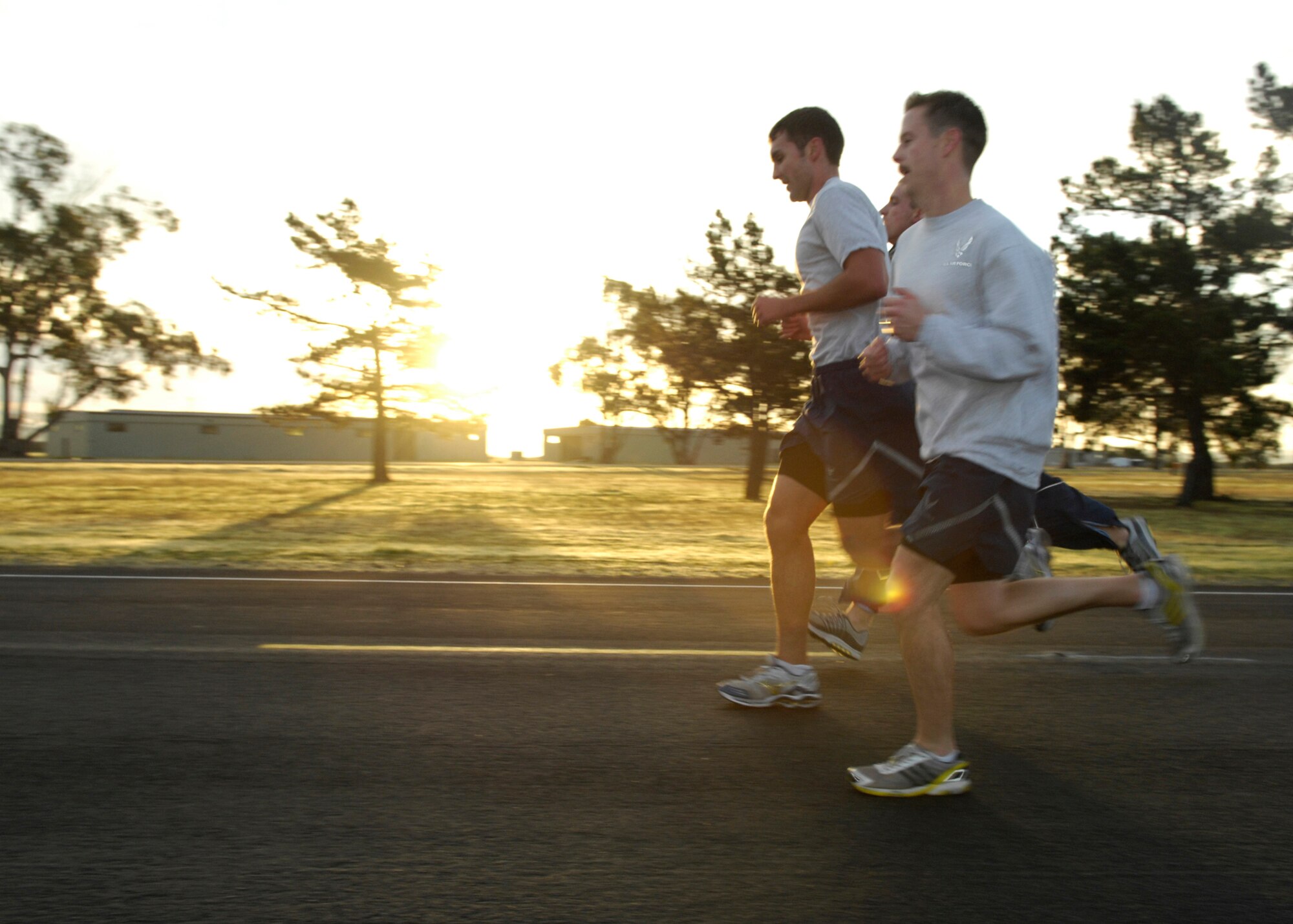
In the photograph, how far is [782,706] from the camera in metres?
3.94

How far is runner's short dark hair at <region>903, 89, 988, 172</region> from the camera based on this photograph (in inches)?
120

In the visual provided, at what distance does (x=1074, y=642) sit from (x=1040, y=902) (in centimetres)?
342

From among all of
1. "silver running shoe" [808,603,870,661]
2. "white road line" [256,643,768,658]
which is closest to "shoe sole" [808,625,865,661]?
"silver running shoe" [808,603,870,661]

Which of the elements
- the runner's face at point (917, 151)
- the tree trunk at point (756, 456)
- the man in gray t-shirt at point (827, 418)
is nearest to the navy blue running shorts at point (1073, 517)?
the man in gray t-shirt at point (827, 418)

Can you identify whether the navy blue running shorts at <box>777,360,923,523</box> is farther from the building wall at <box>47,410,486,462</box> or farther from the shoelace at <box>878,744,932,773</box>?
the building wall at <box>47,410,486,462</box>

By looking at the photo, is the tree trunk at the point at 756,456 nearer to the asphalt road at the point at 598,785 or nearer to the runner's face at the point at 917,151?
the asphalt road at the point at 598,785

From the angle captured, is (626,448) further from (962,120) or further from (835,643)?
(962,120)

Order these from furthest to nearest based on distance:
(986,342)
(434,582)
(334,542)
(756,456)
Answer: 1. (756,456)
2. (334,542)
3. (434,582)
4. (986,342)

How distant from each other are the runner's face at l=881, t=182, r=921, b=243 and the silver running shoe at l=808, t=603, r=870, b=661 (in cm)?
151

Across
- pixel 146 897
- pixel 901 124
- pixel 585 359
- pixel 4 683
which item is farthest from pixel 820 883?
pixel 585 359

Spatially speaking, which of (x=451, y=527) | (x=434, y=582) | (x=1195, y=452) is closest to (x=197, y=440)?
(x=1195, y=452)

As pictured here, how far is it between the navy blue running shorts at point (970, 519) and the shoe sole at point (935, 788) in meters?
0.53

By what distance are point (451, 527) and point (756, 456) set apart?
12.1 meters

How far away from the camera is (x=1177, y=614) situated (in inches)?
139
